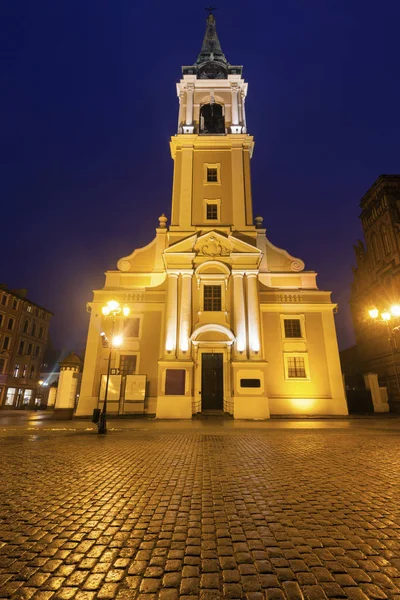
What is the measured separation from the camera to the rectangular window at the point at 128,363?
2298 centimetres

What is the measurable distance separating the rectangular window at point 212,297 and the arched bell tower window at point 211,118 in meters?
17.7

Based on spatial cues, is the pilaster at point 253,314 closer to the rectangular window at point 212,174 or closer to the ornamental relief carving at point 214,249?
the ornamental relief carving at point 214,249

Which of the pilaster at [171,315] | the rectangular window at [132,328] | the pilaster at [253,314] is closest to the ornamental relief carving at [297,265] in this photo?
the pilaster at [253,314]

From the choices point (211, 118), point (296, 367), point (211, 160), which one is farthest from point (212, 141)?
point (296, 367)

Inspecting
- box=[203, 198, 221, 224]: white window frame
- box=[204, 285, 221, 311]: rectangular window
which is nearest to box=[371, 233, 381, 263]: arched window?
box=[203, 198, 221, 224]: white window frame

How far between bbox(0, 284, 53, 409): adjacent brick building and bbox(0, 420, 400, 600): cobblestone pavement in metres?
42.8

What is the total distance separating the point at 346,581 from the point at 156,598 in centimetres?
156

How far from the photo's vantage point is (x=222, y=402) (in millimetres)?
22062

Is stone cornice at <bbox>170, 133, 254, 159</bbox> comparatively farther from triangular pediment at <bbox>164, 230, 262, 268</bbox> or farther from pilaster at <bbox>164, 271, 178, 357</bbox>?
pilaster at <bbox>164, 271, 178, 357</bbox>

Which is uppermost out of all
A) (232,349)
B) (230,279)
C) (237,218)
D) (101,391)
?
(237,218)

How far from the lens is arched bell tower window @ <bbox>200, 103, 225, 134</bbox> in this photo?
101ft

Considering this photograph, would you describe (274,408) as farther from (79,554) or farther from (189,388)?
(79,554)

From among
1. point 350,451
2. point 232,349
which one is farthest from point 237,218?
point 350,451

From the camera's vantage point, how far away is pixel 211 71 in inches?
1388
